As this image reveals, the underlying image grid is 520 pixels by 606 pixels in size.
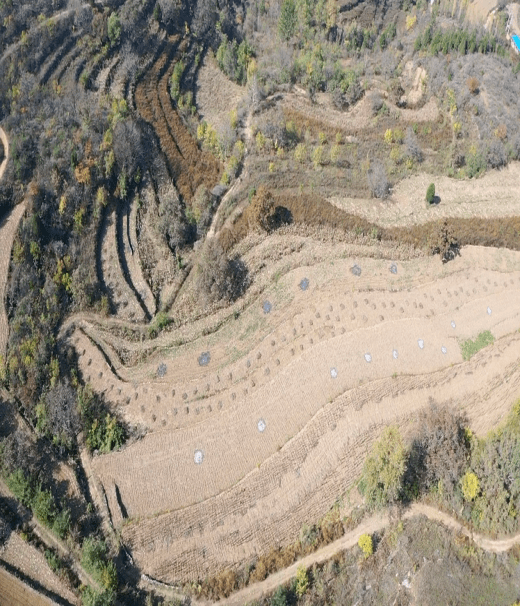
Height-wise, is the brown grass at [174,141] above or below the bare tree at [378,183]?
above

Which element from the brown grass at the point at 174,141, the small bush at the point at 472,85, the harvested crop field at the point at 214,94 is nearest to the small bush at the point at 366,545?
the brown grass at the point at 174,141

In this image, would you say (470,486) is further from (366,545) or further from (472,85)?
(472,85)

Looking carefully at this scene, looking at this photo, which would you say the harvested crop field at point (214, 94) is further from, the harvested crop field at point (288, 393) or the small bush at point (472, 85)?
the small bush at point (472, 85)

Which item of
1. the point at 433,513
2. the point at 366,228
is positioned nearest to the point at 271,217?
the point at 366,228

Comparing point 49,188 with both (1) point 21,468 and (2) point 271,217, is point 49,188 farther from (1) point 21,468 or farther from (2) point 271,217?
(1) point 21,468

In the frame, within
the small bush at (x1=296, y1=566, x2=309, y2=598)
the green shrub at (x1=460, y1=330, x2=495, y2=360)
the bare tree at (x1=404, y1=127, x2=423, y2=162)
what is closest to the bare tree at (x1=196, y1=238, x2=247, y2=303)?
the green shrub at (x1=460, y1=330, x2=495, y2=360)

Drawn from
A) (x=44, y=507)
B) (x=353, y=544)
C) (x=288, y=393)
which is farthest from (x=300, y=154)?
(x=44, y=507)
